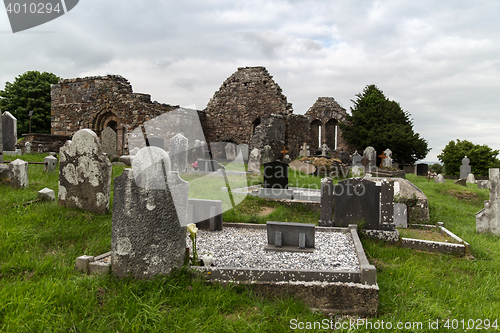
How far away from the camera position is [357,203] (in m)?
5.99

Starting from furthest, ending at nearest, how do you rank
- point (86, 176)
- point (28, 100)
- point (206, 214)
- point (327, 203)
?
1. point (28, 100)
2. point (327, 203)
3. point (206, 214)
4. point (86, 176)

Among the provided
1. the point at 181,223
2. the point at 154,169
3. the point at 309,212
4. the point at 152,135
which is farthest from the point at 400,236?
the point at 152,135

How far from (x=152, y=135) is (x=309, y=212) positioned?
10748 mm

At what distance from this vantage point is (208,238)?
17.6 ft

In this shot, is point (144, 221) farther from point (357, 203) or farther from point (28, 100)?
point (28, 100)

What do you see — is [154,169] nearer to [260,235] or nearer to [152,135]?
[260,235]

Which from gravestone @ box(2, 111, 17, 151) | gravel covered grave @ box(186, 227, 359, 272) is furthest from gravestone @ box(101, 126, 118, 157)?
gravel covered grave @ box(186, 227, 359, 272)

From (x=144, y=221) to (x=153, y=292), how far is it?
72cm

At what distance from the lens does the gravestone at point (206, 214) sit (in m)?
5.82

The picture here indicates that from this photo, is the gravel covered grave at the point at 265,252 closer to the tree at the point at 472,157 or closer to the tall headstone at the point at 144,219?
the tall headstone at the point at 144,219

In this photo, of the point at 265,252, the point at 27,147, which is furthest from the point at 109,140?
the point at 265,252

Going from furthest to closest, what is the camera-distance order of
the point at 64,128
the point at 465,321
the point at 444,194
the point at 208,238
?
1. the point at 64,128
2. the point at 444,194
3. the point at 208,238
4. the point at 465,321

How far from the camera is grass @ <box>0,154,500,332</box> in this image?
2.73 meters

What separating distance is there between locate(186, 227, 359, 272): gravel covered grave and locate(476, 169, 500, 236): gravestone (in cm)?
319
